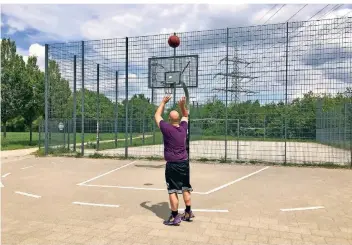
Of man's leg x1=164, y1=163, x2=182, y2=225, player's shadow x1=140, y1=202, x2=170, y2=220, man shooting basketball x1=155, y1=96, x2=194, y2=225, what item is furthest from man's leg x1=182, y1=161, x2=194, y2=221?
player's shadow x1=140, y1=202, x2=170, y2=220

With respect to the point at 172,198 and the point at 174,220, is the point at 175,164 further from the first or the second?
the point at 174,220

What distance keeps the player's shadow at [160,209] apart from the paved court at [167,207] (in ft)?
0.06

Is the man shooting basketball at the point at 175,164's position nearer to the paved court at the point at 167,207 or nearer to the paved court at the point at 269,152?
the paved court at the point at 167,207

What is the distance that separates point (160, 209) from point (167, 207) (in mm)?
178

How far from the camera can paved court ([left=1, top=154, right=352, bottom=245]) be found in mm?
4855

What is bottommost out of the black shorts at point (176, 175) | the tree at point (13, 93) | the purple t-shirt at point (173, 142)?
the black shorts at point (176, 175)

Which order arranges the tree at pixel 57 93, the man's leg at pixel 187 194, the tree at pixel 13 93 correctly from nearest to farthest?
the man's leg at pixel 187 194
the tree at pixel 57 93
the tree at pixel 13 93

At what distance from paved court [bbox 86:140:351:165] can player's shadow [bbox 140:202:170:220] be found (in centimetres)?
732

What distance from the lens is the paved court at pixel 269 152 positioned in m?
12.9

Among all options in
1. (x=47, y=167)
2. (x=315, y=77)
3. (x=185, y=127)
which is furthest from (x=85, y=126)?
(x=185, y=127)

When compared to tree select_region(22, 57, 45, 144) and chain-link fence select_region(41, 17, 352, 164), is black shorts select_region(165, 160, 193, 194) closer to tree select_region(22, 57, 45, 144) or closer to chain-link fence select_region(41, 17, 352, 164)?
chain-link fence select_region(41, 17, 352, 164)

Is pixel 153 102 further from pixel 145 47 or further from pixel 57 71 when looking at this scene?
pixel 57 71

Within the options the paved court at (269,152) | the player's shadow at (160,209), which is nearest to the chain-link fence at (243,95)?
the paved court at (269,152)

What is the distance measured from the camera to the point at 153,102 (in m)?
13.5
